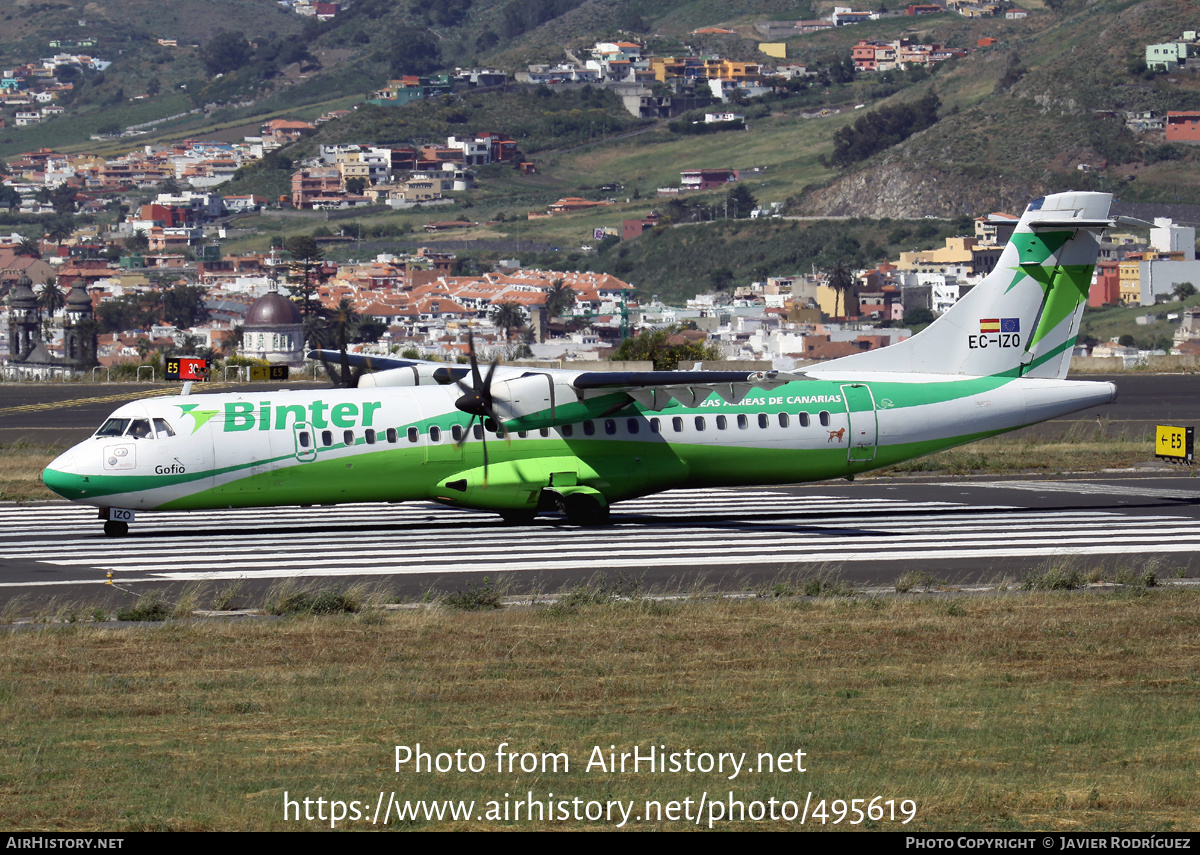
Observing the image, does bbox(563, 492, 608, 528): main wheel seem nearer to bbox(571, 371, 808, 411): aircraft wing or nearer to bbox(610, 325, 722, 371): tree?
bbox(571, 371, 808, 411): aircraft wing

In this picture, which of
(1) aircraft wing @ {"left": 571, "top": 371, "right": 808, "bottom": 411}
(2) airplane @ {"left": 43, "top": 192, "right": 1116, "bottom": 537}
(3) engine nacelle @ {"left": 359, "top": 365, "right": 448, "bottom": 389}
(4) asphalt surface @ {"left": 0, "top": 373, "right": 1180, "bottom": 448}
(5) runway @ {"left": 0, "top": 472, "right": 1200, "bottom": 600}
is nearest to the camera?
(5) runway @ {"left": 0, "top": 472, "right": 1200, "bottom": 600}

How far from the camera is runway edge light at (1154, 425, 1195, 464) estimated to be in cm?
4169

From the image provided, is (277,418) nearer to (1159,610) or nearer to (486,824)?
(1159,610)

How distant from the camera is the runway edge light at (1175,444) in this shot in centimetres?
4169

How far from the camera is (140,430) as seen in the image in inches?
1152

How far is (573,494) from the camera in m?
30.8

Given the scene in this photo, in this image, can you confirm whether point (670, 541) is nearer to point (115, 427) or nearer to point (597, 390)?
point (597, 390)

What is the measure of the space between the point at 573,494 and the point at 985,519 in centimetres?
855

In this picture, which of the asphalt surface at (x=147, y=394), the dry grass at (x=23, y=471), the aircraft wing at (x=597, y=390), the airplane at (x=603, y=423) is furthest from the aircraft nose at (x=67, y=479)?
the asphalt surface at (x=147, y=394)

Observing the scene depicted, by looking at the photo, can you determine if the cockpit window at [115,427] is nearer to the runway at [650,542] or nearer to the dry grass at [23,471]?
the runway at [650,542]

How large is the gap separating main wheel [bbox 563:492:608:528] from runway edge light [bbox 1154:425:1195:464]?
60.9 feet

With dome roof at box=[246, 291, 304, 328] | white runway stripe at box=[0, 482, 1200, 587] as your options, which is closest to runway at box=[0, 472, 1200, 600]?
white runway stripe at box=[0, 482, 1200, 587]

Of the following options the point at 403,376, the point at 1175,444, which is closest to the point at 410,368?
the point at 403,376

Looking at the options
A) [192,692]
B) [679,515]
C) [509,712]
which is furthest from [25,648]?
[679,515]
